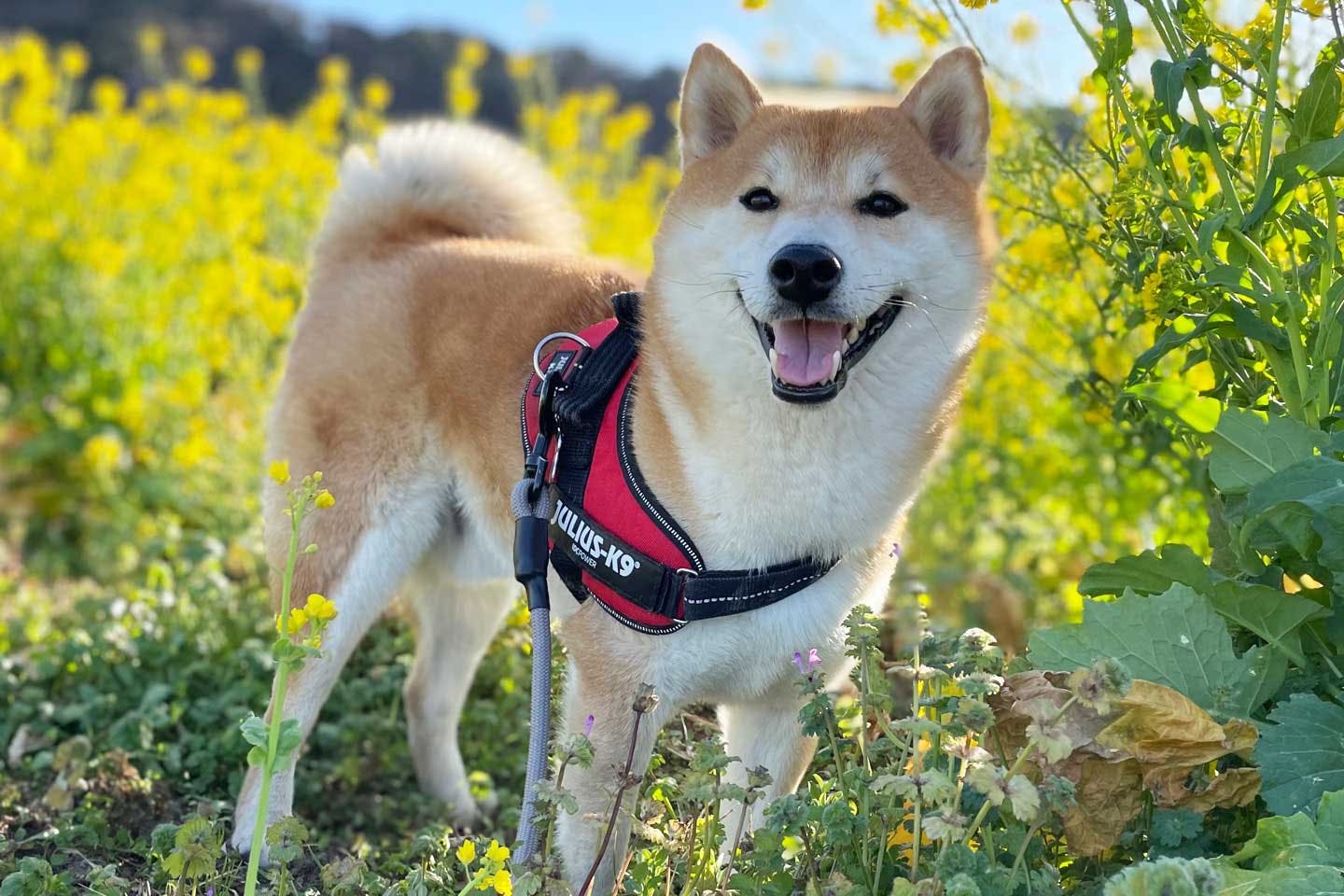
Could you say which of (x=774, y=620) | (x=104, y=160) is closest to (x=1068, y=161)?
(x=774, y=620)

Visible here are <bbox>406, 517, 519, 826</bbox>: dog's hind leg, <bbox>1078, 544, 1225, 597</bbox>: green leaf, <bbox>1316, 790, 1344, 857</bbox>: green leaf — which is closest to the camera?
<bbox>1316, 790, 1344, 857</bbox>: green leaf

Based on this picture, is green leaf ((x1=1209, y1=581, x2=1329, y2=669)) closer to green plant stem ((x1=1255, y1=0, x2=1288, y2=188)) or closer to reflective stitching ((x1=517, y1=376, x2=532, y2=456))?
green plant stem ((x1=1255, y1=0, x2=1288, y2=188))

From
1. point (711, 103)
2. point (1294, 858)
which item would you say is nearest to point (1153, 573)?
point (1294, 858)

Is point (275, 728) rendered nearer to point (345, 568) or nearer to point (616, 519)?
point (616, 519)

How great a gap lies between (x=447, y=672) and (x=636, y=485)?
4.11ft

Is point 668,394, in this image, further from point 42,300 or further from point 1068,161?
point 42,300

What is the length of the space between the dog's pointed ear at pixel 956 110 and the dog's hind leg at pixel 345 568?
55.5 inches

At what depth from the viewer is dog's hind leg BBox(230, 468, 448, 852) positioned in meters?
3.13

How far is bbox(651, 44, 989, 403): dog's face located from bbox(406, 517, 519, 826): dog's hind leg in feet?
4.36

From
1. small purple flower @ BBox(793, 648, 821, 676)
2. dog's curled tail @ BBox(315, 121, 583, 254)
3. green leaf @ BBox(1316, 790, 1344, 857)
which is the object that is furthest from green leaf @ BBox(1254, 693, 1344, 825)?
dog's curled tail @ BBox(315, 121, 583, 254)

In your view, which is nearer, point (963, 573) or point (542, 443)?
point (542, 443)

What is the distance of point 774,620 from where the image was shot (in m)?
2.53

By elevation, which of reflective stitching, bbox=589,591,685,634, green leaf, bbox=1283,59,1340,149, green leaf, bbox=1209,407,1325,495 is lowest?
reflective stitching, bbox=589,591,685,634

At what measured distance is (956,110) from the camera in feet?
8.89
